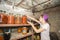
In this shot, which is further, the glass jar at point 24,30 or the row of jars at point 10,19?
the glass jar at point 24,30

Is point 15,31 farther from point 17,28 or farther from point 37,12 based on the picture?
point 37,12

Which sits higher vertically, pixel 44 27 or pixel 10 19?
pixel 10 19

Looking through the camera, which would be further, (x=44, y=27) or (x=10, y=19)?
(x=44, y=27)

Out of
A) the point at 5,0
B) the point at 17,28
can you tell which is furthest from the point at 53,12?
the point at 5,0

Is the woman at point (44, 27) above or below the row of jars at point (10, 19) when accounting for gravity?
below

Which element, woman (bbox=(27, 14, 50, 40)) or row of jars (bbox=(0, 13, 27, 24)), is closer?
row of jars (bbox=(0, 13, 27, 24))

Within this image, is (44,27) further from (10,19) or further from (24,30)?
(10,19)

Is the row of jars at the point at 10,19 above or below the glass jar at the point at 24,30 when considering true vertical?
above

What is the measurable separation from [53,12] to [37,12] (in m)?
0.39

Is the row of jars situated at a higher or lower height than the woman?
higher

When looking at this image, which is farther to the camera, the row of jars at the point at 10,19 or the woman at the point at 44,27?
the woman at the point at 44,27

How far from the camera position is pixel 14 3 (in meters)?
2.16

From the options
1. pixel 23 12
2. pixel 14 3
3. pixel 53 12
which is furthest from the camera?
pixel 53 12

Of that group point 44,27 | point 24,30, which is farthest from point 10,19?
point 44,27
